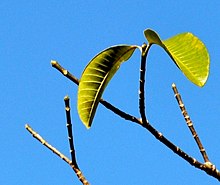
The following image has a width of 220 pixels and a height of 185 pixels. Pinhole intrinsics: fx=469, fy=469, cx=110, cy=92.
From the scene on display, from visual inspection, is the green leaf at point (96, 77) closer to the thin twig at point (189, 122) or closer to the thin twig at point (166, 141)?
the thin twig at point (166, 141)

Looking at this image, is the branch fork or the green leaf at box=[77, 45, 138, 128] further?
the green leaf at box=[77, 45, 138, 128]

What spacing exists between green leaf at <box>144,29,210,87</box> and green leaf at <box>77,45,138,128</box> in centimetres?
16

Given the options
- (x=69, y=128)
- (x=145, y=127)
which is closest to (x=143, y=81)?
(x=145, y=127)

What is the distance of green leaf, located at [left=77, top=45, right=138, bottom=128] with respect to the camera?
1221 mm

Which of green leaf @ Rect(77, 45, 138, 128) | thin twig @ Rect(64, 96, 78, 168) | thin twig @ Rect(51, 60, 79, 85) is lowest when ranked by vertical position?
thin twig @ Rect(64, 96, 78, 168)

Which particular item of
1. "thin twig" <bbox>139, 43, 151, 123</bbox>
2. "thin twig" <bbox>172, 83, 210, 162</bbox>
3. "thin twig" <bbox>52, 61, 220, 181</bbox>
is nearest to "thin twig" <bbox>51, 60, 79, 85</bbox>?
"thin twig" <bbox>52, 61, 220, 181</bbox>

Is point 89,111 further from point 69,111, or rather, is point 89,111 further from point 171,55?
point 171,55

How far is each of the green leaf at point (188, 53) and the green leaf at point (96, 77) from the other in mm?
158

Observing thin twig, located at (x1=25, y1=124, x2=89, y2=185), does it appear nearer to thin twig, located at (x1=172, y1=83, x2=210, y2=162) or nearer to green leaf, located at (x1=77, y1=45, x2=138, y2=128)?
green leaf, located at (x1=77, y1=45, x2=138, y2=128)

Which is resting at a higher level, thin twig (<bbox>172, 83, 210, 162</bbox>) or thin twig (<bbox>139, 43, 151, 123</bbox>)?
thin twig (<bbox>139, 43, 151, 123</bbox>)

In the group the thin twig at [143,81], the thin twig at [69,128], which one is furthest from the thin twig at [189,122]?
the thin twig at [69,128]

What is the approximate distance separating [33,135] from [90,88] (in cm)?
26

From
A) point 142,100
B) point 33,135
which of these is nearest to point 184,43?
point 142,100

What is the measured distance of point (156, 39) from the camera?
1.05m
